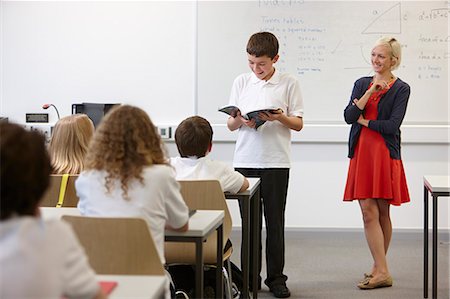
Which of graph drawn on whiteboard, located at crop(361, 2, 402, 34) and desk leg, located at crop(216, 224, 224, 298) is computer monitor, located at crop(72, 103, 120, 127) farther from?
desk leg, located at crop(216, 224, 224, 298)

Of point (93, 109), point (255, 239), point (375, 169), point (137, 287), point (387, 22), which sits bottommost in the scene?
point (255, 239)

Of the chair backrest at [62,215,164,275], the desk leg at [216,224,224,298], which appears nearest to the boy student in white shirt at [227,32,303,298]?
the desk leg at [216,224,224,298]

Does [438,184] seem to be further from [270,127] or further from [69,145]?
[69,145]

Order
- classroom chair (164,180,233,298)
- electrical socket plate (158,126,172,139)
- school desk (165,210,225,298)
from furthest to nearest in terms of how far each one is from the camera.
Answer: electrical socket plate (158,126,172,139)
classroom chair (164,180,233,298)
school desk (165,210,225,298)

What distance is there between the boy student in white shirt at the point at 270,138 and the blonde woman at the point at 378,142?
38 cm

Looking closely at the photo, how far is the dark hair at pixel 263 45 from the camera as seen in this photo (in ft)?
13.5

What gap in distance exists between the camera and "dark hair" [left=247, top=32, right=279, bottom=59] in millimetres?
4129

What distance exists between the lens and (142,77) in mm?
6113

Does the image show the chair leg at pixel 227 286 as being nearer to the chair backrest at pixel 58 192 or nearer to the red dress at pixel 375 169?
the chair backrest at pixel 58 192

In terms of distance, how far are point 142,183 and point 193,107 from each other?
12.4 ft

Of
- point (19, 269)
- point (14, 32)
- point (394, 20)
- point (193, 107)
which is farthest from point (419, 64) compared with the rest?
point (19, 269)

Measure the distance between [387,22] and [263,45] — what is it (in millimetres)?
2150

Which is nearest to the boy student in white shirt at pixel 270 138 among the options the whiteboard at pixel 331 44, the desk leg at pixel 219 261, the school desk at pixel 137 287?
the desk leg at pixel 219 261

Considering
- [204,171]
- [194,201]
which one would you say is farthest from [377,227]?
[194,201]
